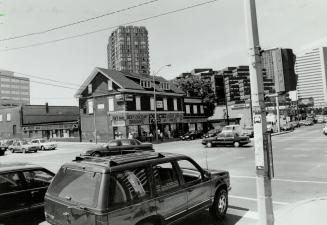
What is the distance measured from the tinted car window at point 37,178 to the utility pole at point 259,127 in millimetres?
5012

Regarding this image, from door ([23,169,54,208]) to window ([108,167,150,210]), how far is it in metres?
3.09

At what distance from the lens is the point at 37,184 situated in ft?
25.0

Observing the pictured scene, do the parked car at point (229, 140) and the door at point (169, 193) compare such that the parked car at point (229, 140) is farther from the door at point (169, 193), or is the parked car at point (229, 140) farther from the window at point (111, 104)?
the door at point (169, 193)

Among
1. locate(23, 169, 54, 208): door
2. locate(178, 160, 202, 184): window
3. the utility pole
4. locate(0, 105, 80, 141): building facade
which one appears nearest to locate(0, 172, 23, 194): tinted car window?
locate(23, 169, 54, 208): door

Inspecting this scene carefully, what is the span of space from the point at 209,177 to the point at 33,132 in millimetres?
60662

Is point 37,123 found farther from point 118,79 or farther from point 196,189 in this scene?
point 196,189

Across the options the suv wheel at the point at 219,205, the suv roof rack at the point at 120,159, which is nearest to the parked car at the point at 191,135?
the suv wheel at the point at 219,205

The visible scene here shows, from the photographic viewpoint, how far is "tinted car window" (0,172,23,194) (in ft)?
23.1

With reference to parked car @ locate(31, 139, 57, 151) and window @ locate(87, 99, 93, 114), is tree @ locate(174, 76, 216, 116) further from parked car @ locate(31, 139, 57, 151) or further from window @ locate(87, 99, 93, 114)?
parked car @ locate(31, 139, 57, 151)

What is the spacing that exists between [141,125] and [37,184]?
40951 mm

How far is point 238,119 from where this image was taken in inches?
2734

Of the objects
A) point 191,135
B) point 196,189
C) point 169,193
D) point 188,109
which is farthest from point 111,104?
point 169,193

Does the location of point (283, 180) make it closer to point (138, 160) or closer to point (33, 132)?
point (138, 160)

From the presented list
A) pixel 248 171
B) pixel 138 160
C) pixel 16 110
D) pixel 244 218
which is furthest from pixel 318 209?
pixel 16 110
